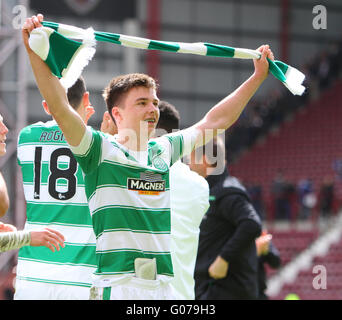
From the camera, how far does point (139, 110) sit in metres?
2.57

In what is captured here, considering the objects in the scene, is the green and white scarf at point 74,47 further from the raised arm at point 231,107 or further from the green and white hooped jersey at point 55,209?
the green and white hooped jersey at point 55,209

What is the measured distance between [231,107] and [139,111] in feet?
1.50

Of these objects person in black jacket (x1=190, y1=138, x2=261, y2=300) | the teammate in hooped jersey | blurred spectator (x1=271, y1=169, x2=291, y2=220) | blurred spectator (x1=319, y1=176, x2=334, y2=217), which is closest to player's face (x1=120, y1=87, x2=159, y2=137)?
the teammate in hooped jersey

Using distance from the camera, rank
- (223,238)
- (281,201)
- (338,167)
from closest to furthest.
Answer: (223,238) → (281,201) → (338,167)

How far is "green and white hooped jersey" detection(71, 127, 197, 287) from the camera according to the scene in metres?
2.39

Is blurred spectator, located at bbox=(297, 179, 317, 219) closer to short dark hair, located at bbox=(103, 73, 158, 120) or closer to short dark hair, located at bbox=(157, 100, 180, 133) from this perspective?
short dark hair, located at bbox=(157, 100, 180, 133)

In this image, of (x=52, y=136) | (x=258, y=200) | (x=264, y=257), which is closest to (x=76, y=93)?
(x=52, y=136)

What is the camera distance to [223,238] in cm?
412

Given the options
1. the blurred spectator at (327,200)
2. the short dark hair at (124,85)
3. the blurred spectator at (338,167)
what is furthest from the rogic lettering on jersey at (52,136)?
the blurred spectator at (338,167)

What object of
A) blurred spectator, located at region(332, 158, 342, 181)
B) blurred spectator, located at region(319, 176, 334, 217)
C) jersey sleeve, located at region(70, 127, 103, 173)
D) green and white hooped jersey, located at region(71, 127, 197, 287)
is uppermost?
blurred spectator, located at region(332, 158, 342, 181)

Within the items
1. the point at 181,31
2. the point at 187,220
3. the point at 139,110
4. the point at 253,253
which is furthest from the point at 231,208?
the point at 181,31

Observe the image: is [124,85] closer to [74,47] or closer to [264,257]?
[74,47]
